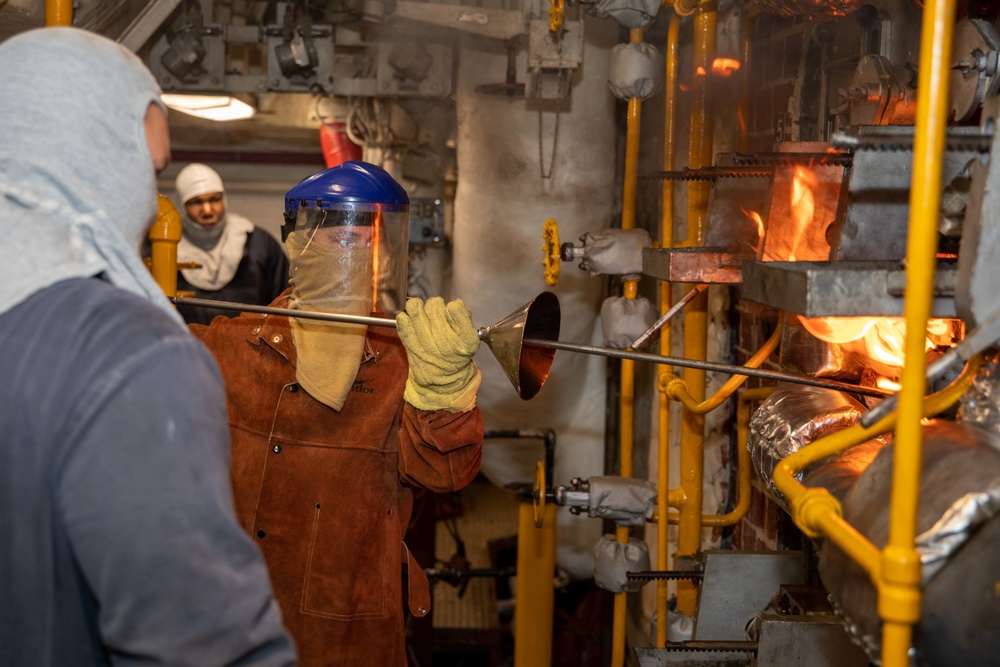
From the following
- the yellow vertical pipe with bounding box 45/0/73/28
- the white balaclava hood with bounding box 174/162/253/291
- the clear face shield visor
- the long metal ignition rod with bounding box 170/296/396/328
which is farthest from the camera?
the white balaclava hood with bounding box 174/162/253/291

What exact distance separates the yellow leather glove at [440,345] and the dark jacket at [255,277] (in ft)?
8.83

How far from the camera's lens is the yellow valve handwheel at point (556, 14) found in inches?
114

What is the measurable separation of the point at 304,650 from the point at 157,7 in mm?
2246

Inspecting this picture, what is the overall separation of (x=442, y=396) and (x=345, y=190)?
24.0 inches

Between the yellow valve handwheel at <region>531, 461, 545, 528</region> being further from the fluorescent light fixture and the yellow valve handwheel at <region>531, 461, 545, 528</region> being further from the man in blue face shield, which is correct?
the fluorescent light fixture

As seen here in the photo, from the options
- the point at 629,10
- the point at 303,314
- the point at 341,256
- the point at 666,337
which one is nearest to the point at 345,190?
the point at 341,256

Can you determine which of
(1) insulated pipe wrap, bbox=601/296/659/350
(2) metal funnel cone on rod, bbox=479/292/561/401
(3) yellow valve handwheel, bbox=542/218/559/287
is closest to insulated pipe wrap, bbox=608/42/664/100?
(3) yellow valve handwheel, bbox=542/218/559/287

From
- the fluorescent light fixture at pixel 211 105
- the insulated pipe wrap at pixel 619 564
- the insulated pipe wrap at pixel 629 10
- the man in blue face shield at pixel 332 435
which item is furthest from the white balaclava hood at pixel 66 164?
the fluorescent light fixture at pixel 211 105

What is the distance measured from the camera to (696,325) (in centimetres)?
278

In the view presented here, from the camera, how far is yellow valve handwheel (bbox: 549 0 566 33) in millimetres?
2887

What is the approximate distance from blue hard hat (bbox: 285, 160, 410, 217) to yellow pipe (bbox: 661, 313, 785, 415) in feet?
2.97

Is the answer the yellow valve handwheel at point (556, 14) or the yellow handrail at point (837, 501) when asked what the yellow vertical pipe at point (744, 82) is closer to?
the yellow valve handwheel at point (556, 14)

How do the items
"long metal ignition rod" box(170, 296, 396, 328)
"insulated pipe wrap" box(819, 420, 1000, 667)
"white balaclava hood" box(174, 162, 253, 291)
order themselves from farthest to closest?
1. "white balaclava hood" box(174, 162, 253, 291)
2. "long metal ignition rod" box(170, 296, 396, 328)
3. "insulated pipe wrap" box(819, 420, 1000, 667)

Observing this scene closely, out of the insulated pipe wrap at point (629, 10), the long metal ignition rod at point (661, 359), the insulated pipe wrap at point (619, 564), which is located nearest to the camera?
the long metal ignition rod at point (661, 359)
